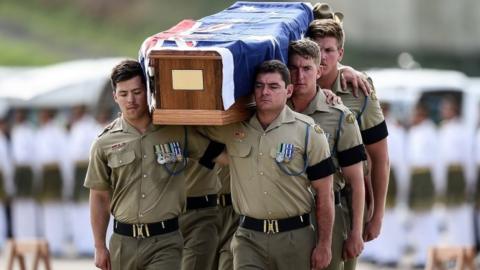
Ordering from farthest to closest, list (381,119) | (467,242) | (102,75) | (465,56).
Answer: (465,56), (102,75), (467,242), (381,119)

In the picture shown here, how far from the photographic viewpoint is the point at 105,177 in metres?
10.3

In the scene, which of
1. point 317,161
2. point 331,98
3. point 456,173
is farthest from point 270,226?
point 456,173

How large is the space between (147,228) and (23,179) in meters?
9.81

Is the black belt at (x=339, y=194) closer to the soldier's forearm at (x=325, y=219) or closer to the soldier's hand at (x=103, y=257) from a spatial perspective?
the soldier's forearm at (x=325, y=219)

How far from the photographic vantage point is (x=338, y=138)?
10.3 m

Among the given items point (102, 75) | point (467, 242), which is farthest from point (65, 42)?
point (467, 242)

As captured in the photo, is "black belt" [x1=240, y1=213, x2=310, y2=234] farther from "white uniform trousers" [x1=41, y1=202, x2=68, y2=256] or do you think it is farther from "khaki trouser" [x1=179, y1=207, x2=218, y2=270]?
"white uniform trousers" [x1=41, y1=202, x2=68, y2=256]

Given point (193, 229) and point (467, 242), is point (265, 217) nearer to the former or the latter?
point (193, 229)

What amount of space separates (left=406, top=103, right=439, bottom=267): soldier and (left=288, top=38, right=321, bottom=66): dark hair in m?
8.34

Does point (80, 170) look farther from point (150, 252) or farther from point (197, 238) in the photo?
point (150, 252)

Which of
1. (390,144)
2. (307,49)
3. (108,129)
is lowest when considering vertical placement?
(390,144)

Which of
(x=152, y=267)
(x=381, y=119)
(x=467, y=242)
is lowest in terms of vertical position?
(x=467, y=242)

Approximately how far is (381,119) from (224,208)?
129 cm

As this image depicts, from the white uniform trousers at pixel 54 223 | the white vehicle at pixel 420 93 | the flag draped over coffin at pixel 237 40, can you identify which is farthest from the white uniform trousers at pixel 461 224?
the flag draped over coffin at pixel 237 40
